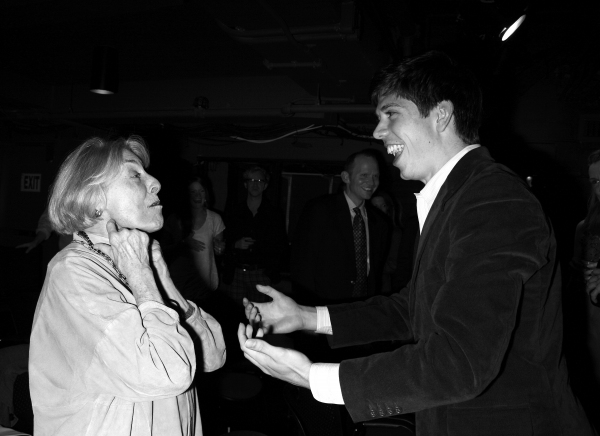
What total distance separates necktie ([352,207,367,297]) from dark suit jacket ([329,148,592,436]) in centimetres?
215

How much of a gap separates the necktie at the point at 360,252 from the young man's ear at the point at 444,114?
2.10m

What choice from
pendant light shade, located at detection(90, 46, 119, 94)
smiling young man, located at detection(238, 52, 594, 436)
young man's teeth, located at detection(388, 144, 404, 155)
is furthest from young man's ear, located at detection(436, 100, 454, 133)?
pendant light shade, located at detection(90, 46, 119, 94)

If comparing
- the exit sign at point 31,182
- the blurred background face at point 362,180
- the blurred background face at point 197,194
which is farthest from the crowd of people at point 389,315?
the exit sign at point 31,182

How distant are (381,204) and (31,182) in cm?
656

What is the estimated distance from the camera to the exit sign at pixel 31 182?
764cm

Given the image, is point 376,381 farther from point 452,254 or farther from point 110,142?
point 110,142

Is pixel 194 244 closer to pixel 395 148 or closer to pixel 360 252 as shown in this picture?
pixel 360 252

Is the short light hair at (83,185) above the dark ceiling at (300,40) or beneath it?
beneath

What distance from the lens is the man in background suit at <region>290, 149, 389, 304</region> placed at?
129 inches

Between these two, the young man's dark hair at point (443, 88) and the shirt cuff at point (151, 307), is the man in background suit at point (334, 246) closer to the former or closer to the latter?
the young man's dark hair at point (443, 88)

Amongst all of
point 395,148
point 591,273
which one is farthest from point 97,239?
point 591,273

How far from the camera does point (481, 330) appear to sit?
88 cm

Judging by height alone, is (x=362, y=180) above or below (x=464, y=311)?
above

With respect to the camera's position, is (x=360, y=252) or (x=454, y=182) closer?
(x=454, y=182)
